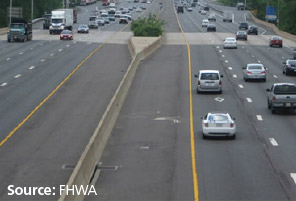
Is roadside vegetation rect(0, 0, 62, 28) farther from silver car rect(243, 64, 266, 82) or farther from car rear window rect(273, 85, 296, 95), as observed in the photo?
car rear window rect(273, 85, 296, 95)

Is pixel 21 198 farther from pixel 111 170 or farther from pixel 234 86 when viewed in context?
pixel 234 86

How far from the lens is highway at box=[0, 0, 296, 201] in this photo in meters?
28.0

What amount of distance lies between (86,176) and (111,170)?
12.1 ft

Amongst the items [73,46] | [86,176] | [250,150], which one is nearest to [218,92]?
[250,150]

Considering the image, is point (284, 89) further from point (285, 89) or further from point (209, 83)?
point (209, 83)

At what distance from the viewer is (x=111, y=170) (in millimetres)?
30422

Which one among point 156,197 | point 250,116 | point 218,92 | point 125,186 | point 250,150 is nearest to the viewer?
point 156,197

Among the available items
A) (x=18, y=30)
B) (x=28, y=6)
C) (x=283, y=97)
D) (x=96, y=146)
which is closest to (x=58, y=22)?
(x=18, y=30)

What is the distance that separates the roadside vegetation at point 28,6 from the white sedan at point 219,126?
11801cm

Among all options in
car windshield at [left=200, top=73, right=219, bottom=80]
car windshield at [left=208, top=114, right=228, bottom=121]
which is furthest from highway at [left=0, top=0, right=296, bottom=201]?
car windshield at [left=200, top=73, right=219, bottom=80]

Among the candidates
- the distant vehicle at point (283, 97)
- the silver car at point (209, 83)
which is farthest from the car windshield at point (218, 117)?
the silver car at point (209, 83)

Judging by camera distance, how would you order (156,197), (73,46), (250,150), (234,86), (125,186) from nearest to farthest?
1. (156,197)
2. (125,186)
3. (250,150)
4. (234,86)
5. (73,46)

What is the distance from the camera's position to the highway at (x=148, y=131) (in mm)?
28047

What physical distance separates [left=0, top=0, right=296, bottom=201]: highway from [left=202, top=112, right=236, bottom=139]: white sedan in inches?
18.5
